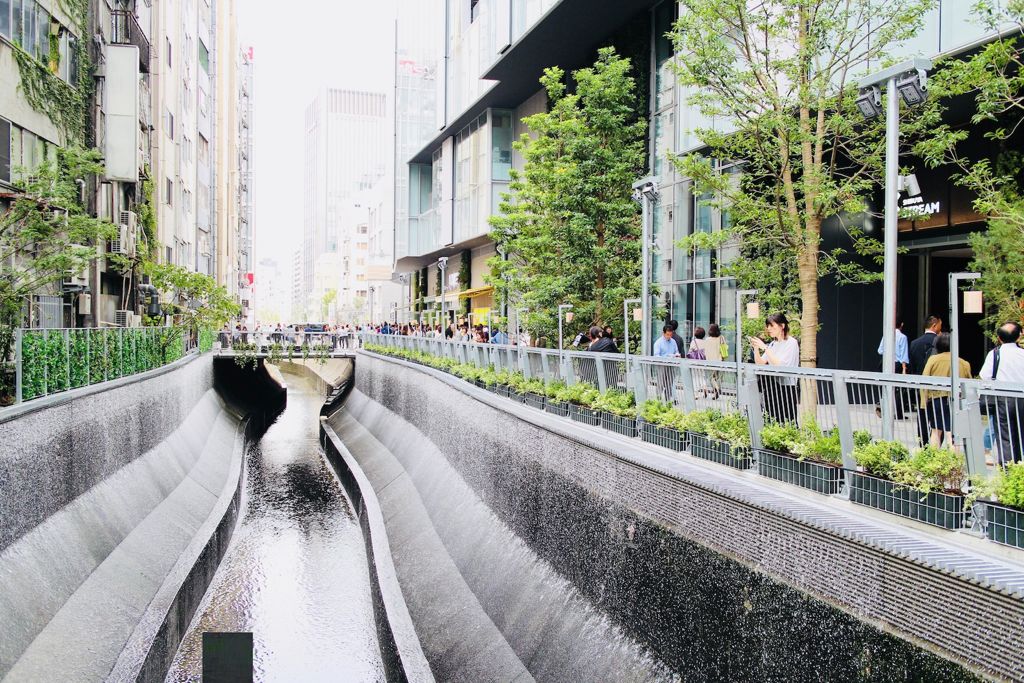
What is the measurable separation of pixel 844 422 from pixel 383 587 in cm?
→ 923

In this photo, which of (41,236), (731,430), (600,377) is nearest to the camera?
(731,430)

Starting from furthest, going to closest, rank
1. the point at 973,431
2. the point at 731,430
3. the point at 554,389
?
the point at 554,389 < the point at 731,430 < the point at 973,431

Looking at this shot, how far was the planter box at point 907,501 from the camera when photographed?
608cm

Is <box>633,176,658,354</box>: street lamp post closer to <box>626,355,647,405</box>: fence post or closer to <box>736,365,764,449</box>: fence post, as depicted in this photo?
<box>626,355,647,405</box>: fence post

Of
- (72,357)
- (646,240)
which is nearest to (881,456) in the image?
(646,240)

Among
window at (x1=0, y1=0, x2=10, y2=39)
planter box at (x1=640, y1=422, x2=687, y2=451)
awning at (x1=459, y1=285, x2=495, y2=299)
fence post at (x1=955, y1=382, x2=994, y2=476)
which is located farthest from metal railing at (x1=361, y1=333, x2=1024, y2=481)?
awning at (x1=459, y1=285, x2=495, y2=299)

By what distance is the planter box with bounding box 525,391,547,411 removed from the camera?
50.6 ft

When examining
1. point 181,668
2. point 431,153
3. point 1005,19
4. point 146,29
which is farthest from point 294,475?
point 431,153

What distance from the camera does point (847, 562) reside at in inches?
226

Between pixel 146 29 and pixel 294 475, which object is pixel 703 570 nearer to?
pixel 294 475

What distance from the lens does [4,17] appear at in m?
20.2

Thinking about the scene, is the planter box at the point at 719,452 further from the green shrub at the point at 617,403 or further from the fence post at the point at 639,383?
the green shrub at the point at 617,403

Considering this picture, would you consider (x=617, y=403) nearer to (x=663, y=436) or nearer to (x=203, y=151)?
(x=663, y=436)

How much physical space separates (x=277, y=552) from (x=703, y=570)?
46.3ft
